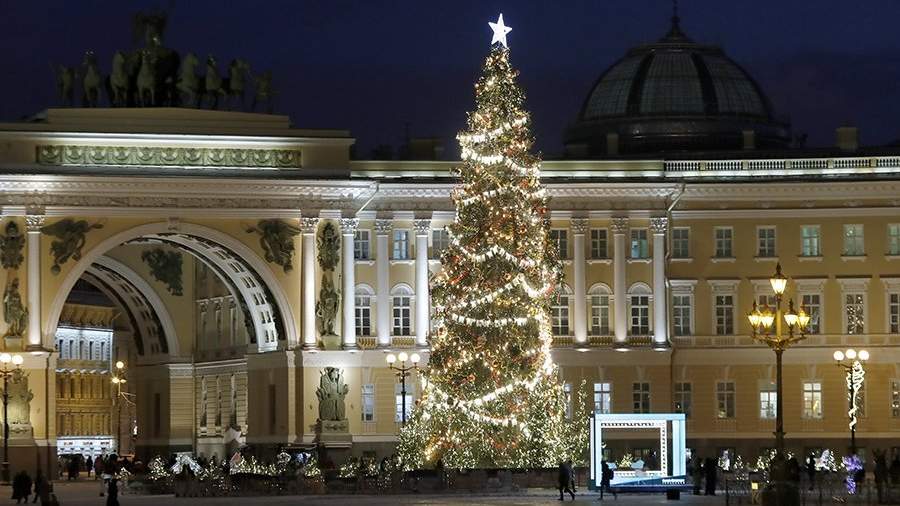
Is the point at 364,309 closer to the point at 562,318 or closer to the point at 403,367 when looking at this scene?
the point at 562,318

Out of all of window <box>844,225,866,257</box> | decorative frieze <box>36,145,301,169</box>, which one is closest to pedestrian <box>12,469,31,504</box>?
decorative frieze <box>36,145,301,169</box>

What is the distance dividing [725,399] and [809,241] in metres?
7.06

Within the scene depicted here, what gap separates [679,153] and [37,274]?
2761cm

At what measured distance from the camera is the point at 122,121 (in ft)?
336

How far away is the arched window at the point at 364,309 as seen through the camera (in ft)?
350

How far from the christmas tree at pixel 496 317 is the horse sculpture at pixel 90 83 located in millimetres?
23670

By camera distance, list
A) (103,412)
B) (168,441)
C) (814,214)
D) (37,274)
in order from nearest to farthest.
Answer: (37,274), (814,214), (168,441), (103,412)

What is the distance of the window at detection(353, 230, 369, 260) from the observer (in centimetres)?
10706

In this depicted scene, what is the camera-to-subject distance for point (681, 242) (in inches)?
4296

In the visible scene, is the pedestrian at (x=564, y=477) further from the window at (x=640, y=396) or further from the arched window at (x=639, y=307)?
the arched window at (x=639, y=307)

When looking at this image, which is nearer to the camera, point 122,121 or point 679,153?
point 122,121

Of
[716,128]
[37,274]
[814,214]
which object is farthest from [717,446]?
[37,274]

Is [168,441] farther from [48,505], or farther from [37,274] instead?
[48,505]

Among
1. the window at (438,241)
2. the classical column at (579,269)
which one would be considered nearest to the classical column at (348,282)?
the window at (438,241)
